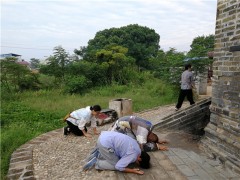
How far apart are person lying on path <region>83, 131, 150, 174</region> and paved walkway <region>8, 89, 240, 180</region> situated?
0.35 ft

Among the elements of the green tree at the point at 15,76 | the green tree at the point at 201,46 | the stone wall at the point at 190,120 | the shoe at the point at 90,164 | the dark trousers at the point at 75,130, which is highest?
the green tree at the point at 201,46

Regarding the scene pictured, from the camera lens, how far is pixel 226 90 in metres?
4.74

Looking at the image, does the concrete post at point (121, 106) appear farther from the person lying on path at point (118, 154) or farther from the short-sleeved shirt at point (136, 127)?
the person lying on path at point (118, 154)

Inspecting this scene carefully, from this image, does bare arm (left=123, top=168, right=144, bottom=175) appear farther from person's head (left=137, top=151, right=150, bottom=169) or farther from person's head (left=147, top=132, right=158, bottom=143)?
person's head (left=147, top=132, right=158, bottom=143)

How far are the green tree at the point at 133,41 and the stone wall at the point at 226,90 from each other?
56.8ft

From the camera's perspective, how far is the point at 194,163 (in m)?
4.69

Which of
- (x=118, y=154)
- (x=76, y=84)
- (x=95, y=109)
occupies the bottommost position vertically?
(x=118, y=154)

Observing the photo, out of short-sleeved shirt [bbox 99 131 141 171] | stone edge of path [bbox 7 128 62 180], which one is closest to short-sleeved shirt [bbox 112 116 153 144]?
short-sleeved shirt [bbox 99 131 141 171]

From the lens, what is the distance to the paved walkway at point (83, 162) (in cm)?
422

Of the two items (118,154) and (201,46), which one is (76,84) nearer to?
(201,46)

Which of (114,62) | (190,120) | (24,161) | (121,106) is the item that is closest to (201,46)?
(114,62)

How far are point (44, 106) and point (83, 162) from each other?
5.58 m

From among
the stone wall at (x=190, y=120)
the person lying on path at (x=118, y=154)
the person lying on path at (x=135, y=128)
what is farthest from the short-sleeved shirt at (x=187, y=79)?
the person lying on path at (x=118, y=154)

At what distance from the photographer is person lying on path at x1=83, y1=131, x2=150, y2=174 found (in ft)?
13.9
